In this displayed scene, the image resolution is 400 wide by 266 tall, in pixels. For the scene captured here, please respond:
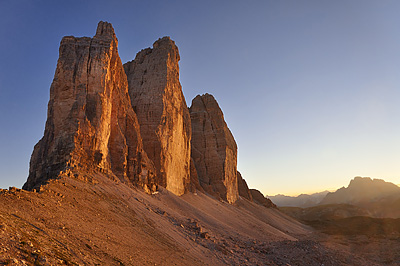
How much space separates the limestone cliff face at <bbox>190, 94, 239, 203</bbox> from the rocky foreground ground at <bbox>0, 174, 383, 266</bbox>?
27294 millimetres

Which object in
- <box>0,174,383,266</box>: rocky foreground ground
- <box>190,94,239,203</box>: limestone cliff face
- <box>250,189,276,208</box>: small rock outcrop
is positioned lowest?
<box>0,174,383,266</box>: rocky foreground ground

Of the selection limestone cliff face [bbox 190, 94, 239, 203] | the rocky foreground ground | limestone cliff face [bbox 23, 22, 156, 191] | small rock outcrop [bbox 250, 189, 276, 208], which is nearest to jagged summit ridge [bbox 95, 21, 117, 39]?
limestone cliff face [bbox 23, 22, 156, 191]

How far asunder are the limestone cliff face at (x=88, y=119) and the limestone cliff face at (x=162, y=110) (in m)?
6.24

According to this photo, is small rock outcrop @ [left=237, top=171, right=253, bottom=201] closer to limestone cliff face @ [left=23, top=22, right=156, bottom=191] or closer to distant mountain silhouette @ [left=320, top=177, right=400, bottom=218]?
limestone cliff face @ [left=23, top=22, right=156, bottom=191]

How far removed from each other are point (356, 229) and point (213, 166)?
35.1m

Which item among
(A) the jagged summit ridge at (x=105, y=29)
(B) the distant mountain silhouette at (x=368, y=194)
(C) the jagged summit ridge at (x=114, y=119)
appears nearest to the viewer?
(C) the jagged summit ridge at (x=114, y=119)

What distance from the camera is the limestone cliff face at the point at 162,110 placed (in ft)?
108

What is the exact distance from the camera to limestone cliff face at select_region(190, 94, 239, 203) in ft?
168

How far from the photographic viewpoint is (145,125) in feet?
109

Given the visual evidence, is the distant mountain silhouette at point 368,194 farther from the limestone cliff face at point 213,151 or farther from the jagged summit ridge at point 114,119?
the jagged summit ridge at point 114,119

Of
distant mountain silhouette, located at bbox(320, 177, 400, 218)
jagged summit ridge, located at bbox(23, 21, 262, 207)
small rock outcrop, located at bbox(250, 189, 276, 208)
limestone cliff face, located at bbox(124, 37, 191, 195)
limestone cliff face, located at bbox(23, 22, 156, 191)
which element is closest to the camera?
limestone cliff face, located at bbox(23, 22, 156, 191)

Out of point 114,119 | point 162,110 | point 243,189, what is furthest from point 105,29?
point 243,189

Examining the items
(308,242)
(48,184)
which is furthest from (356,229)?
(48,184)

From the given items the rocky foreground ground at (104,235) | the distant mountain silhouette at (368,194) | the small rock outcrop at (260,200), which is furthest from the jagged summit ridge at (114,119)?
the distant mountain silhouette at (368,194)
